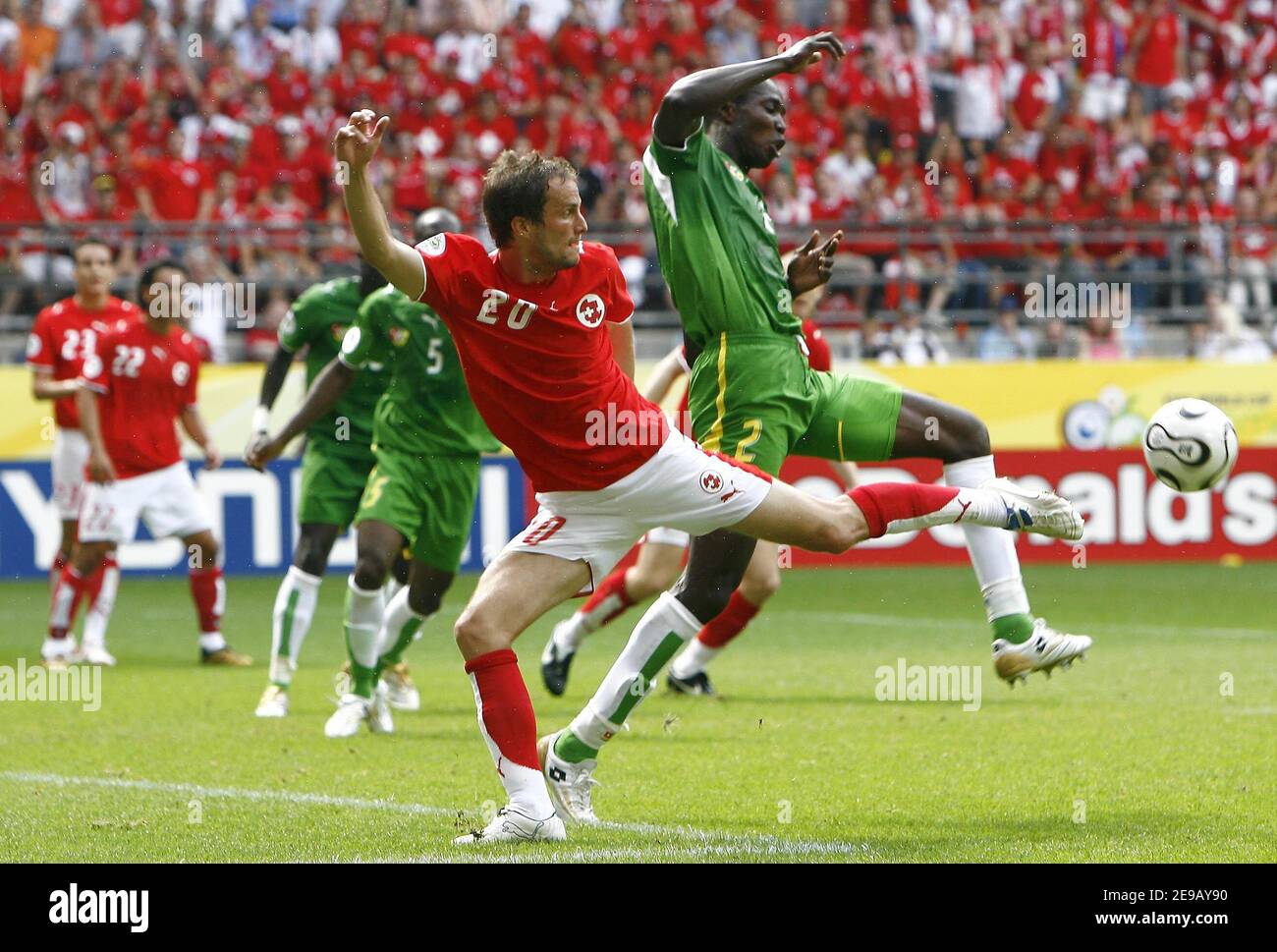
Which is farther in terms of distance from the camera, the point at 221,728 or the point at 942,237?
the point at 942,237

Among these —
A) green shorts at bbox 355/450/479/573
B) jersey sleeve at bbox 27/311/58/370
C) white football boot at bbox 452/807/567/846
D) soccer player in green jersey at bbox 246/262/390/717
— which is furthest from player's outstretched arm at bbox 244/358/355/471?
jersey sleeve at bbox 27/311/58/370

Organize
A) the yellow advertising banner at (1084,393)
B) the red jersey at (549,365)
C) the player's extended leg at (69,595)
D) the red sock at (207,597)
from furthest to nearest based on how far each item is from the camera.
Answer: the yellow advertising banner at (1084,393) < the red sock at (207,597) < the player's extended leg at (69,595) < the red jersey at (549,365)

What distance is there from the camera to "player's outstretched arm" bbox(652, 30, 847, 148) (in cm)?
599

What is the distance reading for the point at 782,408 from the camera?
6488 millimetres

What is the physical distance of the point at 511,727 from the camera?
5.44 meters

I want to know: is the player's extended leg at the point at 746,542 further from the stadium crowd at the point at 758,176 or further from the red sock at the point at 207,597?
the stadium crowd at the point at 758,176

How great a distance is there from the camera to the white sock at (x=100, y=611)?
11.8 meters

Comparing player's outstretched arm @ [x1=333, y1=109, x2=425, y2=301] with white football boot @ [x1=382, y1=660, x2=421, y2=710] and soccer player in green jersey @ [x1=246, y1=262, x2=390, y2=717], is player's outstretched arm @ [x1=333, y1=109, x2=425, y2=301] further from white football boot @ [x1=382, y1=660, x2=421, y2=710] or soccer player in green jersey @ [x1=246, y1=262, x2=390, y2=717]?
white football boot @ [x1=382, y1=660, x2=421, y2=710]

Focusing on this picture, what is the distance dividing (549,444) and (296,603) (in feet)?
13.3

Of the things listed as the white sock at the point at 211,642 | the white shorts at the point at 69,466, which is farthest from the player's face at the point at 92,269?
the white sock at the point at 211,642

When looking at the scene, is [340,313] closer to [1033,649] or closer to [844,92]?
[1033,649]

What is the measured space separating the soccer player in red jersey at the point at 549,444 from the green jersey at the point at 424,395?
2.81 metres
